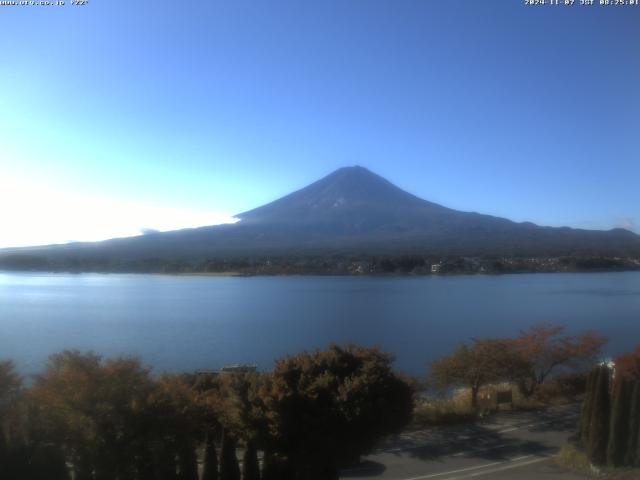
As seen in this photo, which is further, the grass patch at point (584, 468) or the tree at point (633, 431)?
the tree at point (633, 431)

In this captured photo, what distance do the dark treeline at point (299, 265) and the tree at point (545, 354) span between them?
3887cm

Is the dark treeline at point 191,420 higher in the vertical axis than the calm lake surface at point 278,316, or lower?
higher

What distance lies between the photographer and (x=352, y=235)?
3068 inches

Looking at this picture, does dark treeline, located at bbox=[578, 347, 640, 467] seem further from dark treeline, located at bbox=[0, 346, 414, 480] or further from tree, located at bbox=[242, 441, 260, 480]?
tree, located at bbox=[242, 441, 260, 480]

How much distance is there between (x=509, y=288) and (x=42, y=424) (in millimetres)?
40383

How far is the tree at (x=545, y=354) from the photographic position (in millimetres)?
12508

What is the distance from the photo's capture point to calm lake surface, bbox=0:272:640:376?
18.5m

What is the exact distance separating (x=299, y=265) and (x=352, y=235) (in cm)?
2528

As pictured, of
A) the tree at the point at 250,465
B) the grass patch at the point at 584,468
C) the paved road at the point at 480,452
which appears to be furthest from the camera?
Result: the paved road at the point at 480,452

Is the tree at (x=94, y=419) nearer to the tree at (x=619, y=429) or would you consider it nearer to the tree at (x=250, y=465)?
the tree at (x=250, y=465)

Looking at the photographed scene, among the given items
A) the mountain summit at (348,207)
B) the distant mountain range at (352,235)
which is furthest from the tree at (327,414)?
the mountain summit at (348,207)

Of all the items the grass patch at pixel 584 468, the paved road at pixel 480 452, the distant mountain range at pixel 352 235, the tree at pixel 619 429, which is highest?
the distant mountain range at pixel 352 235

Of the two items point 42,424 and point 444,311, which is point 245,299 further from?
point 42,424

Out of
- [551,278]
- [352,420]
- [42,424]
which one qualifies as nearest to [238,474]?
[352,420]
